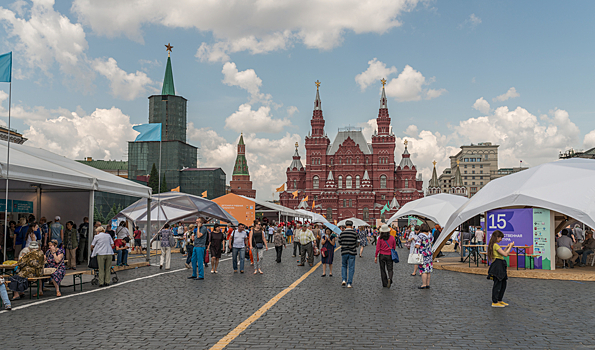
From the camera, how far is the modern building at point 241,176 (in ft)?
435

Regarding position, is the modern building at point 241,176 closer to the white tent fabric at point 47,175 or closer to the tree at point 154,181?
the tree at point 154,181

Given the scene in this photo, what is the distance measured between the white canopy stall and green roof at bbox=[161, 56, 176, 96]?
10516cm

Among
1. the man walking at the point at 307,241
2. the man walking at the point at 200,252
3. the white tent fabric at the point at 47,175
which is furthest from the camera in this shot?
the man walking at the point at 307,241

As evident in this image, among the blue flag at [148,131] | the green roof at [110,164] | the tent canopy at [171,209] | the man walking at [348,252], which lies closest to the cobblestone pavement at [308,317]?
the man walking at [348,252]

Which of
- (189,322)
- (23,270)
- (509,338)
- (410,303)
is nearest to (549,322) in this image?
(509,338)

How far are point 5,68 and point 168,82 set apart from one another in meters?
113

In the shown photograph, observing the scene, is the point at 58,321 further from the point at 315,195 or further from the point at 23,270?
the point at 315,195

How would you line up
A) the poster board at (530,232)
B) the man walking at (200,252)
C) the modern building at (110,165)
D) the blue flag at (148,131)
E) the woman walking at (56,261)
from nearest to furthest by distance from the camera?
1. the woman walking at (56,261)
2. the man walking at (200,252)
3. the poster board at (530,232)
4. the blue flag at (148,131)
5. the modern building at (110,165)

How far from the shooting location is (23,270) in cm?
966

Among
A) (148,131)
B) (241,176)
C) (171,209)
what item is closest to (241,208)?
(171,209)

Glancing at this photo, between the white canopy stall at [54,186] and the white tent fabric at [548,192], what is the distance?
12012mm

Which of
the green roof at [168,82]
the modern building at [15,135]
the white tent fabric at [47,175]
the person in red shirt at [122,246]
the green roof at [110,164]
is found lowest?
the person in red shirt at [122,246]

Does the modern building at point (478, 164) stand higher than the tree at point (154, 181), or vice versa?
the modern building at point (478, 164)

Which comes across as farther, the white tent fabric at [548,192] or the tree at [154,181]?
the tree at [154,181]
